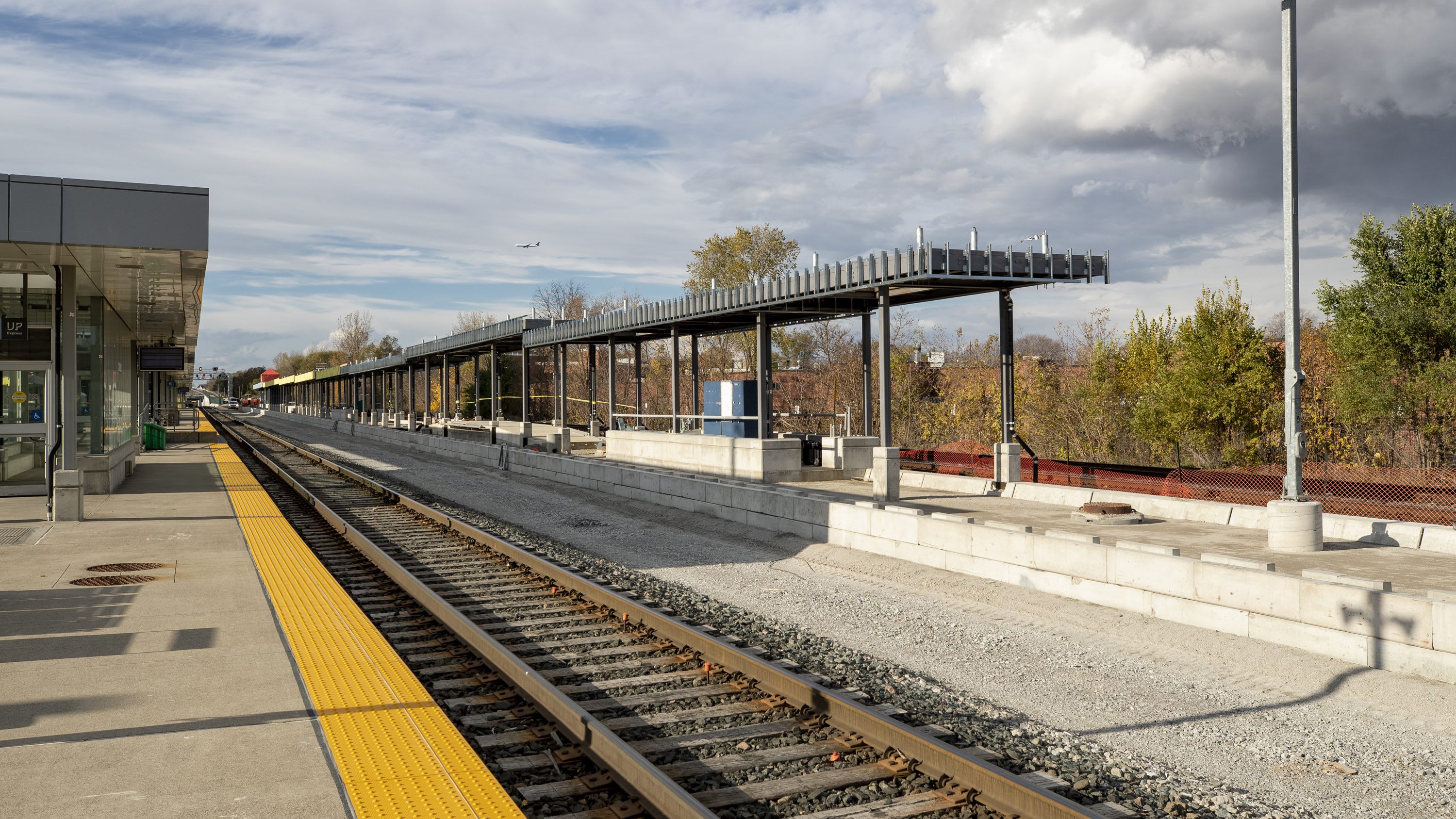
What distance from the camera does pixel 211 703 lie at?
6488 mm

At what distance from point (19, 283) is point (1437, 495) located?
26.2 meters

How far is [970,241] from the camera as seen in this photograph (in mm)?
19109

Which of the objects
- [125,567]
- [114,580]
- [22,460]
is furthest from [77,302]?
[114,580]

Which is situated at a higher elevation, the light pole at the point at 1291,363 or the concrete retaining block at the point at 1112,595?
the light pole at the point at 1291,363

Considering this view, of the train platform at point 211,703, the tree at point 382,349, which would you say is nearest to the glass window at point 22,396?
the train platform at point 211,703

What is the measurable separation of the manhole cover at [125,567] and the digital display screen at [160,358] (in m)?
27.0

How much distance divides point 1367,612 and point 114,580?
13.3 metres

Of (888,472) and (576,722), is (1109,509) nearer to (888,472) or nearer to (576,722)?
(888,472)

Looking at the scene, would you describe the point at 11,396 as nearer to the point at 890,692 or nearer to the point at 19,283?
the point at 19,283

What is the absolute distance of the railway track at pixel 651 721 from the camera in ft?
16.9

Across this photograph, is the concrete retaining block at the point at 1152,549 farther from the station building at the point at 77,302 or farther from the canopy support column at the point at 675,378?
the canopy support column at the point at 675,378

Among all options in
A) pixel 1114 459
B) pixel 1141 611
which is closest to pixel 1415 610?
pixel 1141 611

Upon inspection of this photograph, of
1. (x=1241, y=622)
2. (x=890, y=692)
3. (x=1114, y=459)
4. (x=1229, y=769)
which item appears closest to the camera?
(x=1229, y=769)

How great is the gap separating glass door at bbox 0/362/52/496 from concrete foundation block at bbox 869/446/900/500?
16935 mm
